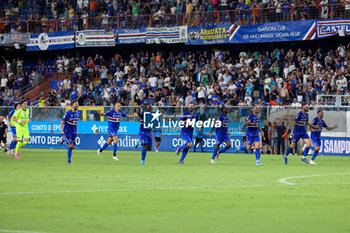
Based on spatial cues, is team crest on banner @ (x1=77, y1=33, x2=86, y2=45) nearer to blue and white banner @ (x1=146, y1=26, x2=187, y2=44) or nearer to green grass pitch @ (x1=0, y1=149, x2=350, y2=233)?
blue and white banner @ (x1=146, y1=26, x2=187, y2=44)

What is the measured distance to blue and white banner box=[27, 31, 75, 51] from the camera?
163 feet

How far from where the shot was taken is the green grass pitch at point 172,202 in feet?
30.9

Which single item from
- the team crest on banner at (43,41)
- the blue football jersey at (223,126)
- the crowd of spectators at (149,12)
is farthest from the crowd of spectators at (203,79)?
the blue football jersey at (223,126)

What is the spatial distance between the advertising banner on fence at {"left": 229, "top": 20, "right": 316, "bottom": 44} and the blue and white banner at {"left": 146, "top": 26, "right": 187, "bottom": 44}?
3.55 metres

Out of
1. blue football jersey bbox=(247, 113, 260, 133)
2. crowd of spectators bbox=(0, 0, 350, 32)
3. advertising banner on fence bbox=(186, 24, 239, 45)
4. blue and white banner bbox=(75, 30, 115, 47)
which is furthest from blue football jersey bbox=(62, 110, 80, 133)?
blue and white banner bbox=(75, 30, 115, 47)

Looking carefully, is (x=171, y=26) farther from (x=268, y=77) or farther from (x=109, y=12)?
(x=268, y=77)

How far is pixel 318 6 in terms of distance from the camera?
38.5 metres

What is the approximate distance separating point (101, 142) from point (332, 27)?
14.4m

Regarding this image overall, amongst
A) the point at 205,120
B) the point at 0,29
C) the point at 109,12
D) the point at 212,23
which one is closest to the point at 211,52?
the point at 212,23

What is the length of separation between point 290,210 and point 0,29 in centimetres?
4519

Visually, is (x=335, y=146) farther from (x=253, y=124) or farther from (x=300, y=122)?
(x=253, y=124)

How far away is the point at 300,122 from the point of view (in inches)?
957

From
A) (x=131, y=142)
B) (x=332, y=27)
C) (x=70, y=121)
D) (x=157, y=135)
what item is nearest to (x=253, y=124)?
(x=70, y=121)

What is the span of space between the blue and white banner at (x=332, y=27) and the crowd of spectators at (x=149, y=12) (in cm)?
47
